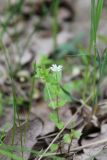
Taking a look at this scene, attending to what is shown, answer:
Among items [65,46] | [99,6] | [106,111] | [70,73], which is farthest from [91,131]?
[65,46]

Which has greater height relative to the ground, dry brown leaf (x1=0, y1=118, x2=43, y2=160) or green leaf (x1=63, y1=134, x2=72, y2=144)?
green leaf (x1=63, y1=134, x2=72, y2=144)

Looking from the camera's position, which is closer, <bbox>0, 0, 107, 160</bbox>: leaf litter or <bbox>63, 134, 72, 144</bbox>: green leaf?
<bbox>63, 134, 72, 144</bbox>: green leaf

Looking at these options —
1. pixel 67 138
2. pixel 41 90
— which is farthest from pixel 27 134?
pixel 41 90

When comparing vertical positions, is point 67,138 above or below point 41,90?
above

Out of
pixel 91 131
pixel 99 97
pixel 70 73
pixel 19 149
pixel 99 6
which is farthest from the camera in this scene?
pixel 70 73

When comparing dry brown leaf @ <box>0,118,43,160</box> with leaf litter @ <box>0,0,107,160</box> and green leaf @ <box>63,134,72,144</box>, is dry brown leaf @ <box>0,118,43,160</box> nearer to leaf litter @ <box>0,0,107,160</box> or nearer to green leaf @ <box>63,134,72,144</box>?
leaf litter @ <box>0,0,107,160</box>

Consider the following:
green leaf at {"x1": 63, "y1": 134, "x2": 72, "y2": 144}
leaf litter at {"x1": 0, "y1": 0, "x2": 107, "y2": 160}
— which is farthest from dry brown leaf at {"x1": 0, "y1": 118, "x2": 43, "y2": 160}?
green leaf at {"x1": 63, "y1": 134, "x2": 72, "y2": 144}

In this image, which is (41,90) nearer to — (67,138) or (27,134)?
(27,134)

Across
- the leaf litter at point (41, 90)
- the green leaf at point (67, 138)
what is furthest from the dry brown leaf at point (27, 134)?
the green leaf at point (67, 138)

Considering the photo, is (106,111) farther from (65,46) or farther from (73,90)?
(65,46)

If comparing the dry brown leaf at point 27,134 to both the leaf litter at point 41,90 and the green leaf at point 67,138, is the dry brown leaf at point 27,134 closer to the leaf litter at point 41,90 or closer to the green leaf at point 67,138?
the leaf litter at point 41,90

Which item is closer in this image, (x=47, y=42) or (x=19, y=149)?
(x=19, y=149)
